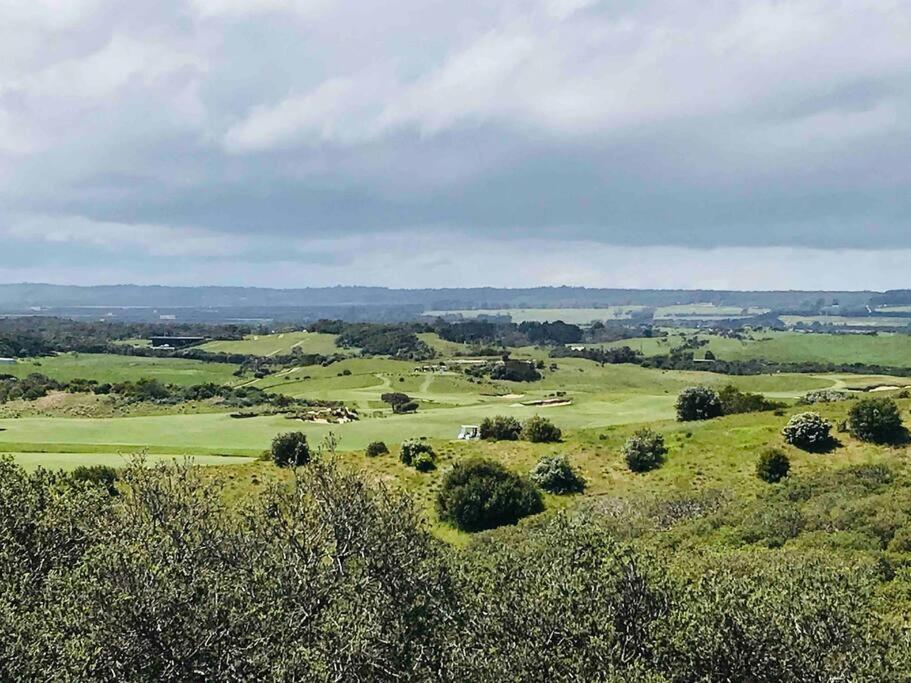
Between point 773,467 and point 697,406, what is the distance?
20.0 m

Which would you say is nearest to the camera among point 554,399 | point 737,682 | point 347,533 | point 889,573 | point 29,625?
point 737,682

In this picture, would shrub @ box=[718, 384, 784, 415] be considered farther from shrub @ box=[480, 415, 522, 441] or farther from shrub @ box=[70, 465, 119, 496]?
shrub @ box=[70, 465, 119, 496]

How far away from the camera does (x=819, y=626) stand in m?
17.9

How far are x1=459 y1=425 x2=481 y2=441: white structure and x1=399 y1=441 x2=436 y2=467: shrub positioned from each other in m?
8.44

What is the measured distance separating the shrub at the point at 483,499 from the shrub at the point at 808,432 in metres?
18.5

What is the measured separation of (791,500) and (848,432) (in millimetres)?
15585

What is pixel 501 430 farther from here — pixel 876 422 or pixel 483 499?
pixel 876 422

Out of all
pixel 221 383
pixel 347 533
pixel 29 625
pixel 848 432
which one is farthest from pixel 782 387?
pixel 29 625

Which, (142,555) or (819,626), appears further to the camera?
(142,555)

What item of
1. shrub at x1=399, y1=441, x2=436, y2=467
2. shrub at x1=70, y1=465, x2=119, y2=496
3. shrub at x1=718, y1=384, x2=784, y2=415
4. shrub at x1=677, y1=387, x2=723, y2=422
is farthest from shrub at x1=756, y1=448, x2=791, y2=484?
shrub at x1=70, y1=465, x2=119, y2=496

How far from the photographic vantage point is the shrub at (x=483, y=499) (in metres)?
49.0

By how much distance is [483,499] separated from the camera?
49.2 meters

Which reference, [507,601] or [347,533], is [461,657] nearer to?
[507,601]

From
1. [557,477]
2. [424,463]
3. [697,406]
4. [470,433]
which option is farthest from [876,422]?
[470,433]
